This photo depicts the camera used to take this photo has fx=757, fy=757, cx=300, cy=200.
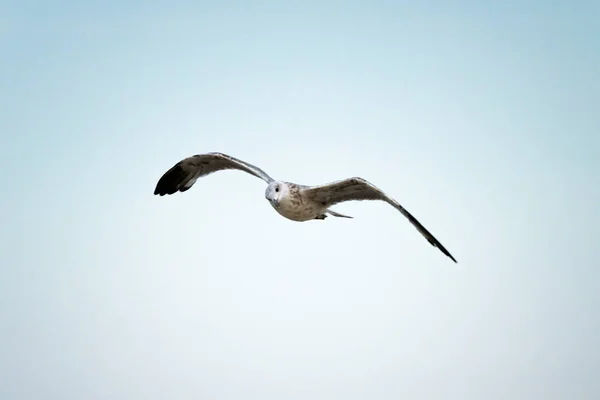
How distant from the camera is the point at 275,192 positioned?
8828 mm

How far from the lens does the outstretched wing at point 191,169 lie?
10273 mm

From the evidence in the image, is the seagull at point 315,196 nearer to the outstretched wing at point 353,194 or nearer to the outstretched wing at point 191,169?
the outstretched wing at point 353,194

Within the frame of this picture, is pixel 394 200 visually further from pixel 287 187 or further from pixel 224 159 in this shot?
pixel 224 159

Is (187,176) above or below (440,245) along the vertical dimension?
above

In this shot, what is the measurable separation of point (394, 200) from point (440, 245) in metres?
0.71

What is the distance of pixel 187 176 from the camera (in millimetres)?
10969

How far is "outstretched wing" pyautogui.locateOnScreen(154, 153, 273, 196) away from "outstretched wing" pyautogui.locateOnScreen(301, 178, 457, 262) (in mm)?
1388

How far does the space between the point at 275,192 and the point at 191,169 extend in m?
2.44

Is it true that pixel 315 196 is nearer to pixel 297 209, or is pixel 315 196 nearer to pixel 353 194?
pixel 297 209

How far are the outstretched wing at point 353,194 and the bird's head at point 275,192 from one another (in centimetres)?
23

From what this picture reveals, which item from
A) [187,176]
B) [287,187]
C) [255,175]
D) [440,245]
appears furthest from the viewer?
[187,176]

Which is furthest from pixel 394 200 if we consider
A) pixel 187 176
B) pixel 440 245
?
pixel 187 176

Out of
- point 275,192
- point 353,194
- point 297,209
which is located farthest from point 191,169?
point 353,194

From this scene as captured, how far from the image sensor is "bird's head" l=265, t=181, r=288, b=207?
8.77 meters
